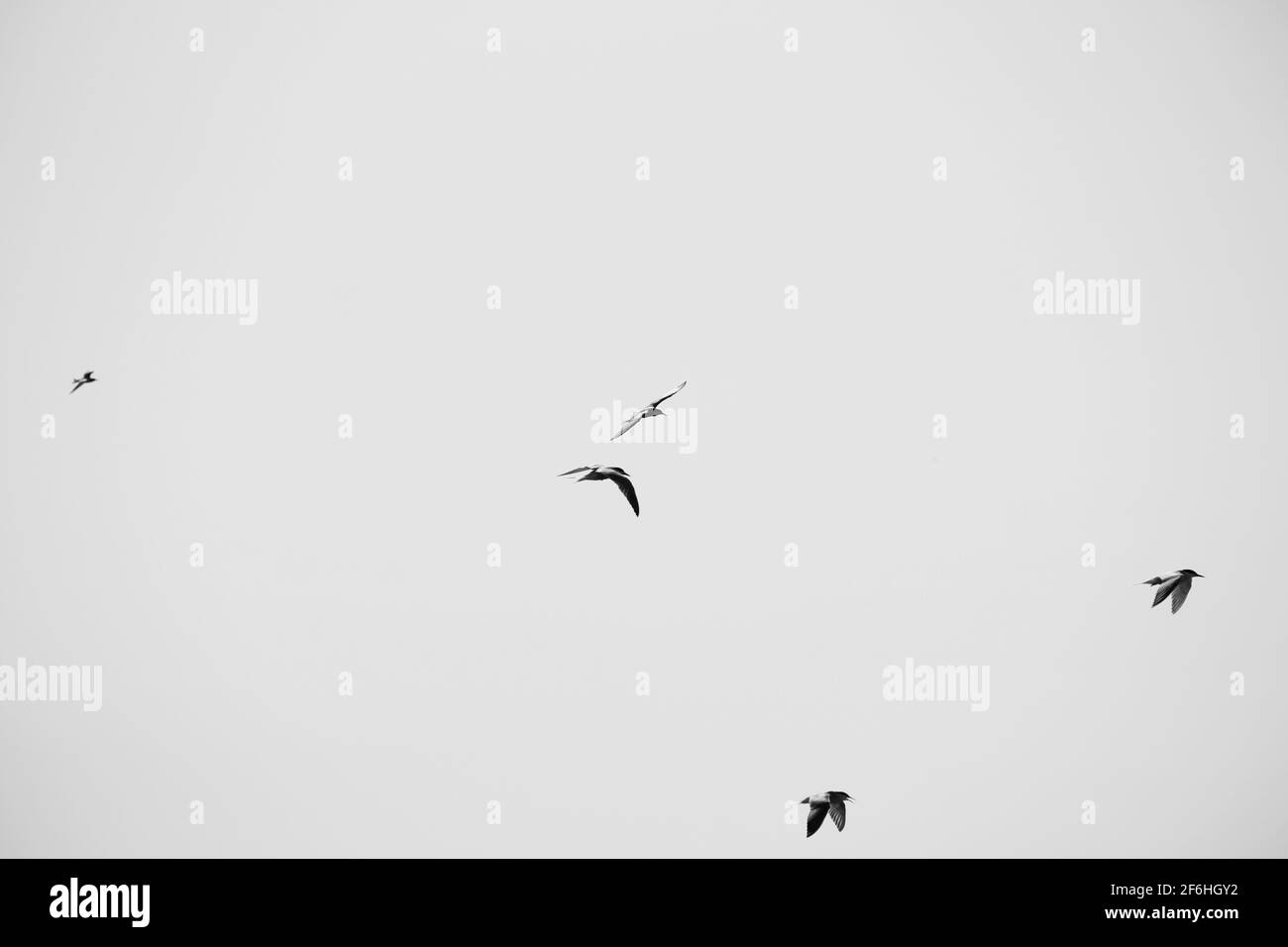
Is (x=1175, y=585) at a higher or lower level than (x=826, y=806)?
higher

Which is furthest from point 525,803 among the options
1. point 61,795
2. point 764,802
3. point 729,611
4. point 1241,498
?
point 1241,498

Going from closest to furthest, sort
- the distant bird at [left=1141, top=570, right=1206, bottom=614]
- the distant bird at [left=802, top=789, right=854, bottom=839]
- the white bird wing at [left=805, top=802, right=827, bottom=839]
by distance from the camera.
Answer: the white bird wing at [left=805, top=802, right=827, bottom=839], the distant bird at [left=802, top=789, right=854, bottom=839], the distant bird at [left=1141, top=570, right=1206, bottom=614]

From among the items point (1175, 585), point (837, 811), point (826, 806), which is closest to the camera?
point (837, 811)

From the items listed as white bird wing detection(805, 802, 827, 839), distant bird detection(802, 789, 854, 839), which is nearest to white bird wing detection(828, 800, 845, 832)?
distant bird detection(802, 789, 854, 839)

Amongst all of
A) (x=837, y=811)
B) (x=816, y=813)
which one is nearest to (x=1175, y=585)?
(x=837, y=811)

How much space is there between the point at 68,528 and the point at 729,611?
11753 centimetres

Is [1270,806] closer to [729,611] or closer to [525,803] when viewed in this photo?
[525,803]

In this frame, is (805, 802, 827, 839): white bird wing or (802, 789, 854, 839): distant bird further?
(802, 789, 854, 839): distant bird

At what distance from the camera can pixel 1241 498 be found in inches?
7229

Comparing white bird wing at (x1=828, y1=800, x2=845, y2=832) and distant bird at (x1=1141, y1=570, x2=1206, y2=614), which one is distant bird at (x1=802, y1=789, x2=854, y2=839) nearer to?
white bird wing at (x1=828, y1=800, x2=845, y2=832)

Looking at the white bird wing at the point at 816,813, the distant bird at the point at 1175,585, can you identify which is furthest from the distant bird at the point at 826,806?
the distant bird at the point at 1175,585

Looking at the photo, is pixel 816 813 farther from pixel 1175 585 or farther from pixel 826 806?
pixel 1175 585

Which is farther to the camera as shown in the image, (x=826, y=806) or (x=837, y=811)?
(x=826, y=806)

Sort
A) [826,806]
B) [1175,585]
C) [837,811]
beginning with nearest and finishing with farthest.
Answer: [837,811] < [1175,585] < [826,806]
